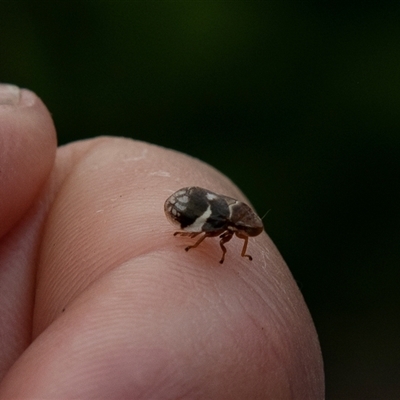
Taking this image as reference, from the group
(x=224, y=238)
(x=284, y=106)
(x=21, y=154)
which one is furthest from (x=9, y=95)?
(x=284, y=106)

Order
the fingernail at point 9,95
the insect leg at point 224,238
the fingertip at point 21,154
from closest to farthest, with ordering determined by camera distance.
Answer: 1. the insect leg at point 224,238
2. the fingertip at point 21,154
3. the fingernail at point 9,95

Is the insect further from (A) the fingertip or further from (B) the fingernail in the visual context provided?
(B) the fingernail

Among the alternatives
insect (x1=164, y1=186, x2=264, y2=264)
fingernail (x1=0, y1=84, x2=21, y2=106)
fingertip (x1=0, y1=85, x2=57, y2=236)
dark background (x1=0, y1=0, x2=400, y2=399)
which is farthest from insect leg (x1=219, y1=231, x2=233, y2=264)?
dark background (x1=0, y1=0, x2=400, y2=399)

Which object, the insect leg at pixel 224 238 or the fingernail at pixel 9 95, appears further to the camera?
the fingernail at pixel 9 95

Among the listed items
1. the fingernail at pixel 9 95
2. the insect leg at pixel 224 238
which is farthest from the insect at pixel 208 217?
the fingernail at pixel 9 95

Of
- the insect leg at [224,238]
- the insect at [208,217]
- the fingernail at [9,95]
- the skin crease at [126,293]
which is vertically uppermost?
the fingernail at [9,95]

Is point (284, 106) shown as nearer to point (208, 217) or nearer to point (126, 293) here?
point (208, 217)

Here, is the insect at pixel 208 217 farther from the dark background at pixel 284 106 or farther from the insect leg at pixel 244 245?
the dark background at pixel 284 106
